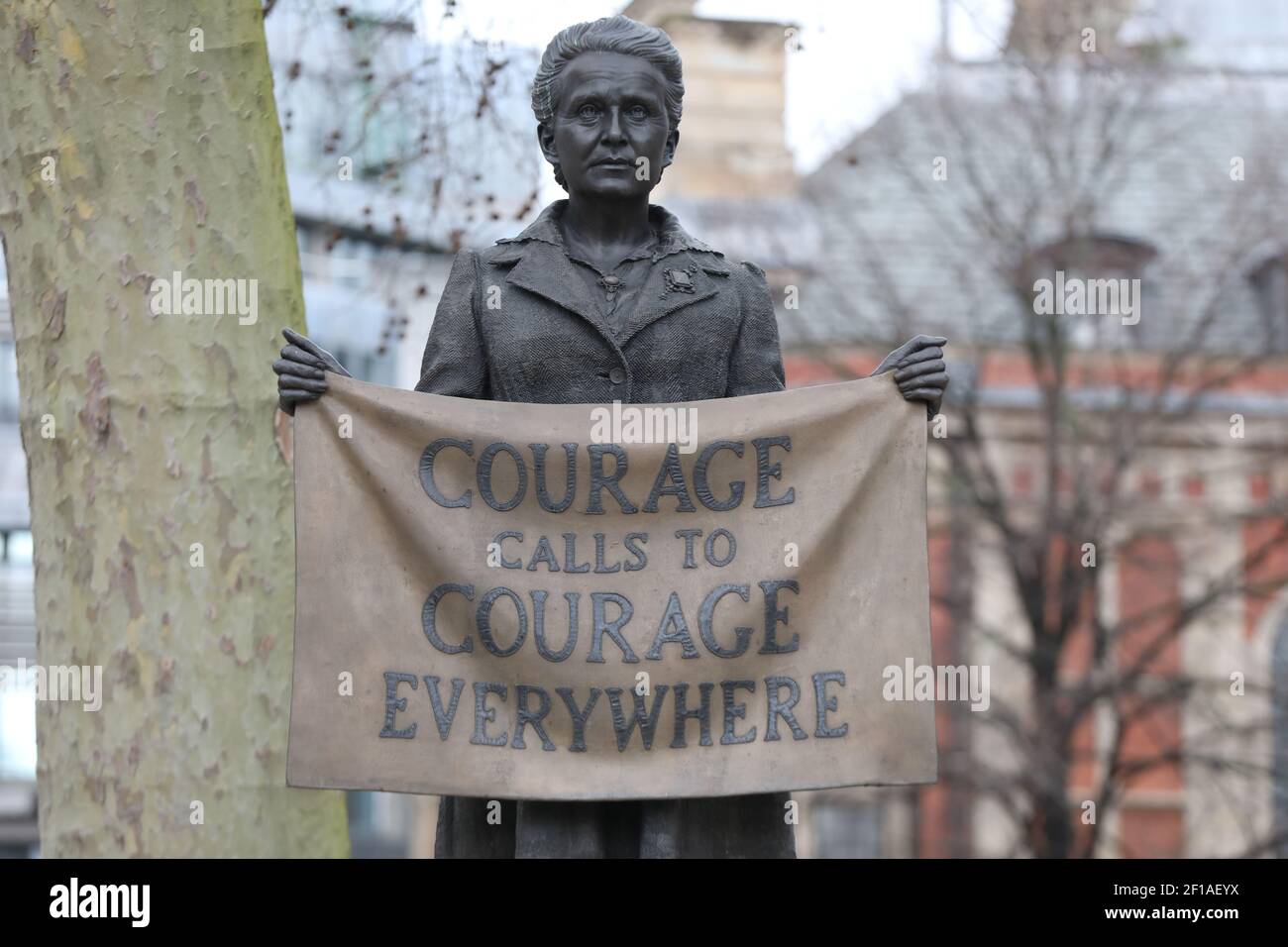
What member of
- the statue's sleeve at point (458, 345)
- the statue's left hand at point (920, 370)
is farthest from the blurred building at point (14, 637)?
the statue's left hand at point (920, 370)

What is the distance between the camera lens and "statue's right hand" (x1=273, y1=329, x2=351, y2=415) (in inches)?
219

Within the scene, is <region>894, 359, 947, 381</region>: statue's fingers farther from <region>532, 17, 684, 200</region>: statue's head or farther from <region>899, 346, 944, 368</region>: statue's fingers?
<region>532, 17, 684, 200</region>: statue's head

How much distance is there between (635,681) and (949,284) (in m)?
17.5

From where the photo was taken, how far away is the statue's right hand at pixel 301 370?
555cm

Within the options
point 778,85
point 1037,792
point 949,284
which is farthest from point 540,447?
point 778,85

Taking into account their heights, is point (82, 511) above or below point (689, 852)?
above

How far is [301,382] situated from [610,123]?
104 cm

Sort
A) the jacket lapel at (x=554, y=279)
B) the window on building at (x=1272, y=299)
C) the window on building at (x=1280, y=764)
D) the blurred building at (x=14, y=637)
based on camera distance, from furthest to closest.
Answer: the blurred building at (x=14, y=637) < the window on building at (x=1272, y=299) < the window on building at (x=1280, y=764) < the jacket lapel at (x=554, y=279)

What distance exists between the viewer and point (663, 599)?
5.54 m

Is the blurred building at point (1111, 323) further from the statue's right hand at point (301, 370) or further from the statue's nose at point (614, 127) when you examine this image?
the statue's right hand at point (301, 370)

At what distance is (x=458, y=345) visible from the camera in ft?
18.9

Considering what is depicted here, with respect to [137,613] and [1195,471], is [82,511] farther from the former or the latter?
[1195,471]

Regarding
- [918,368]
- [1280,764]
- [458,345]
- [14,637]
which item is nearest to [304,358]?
[458,345]

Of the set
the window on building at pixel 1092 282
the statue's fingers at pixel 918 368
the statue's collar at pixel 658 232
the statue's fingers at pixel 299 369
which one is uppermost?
the window on building at pixel 1092 282
